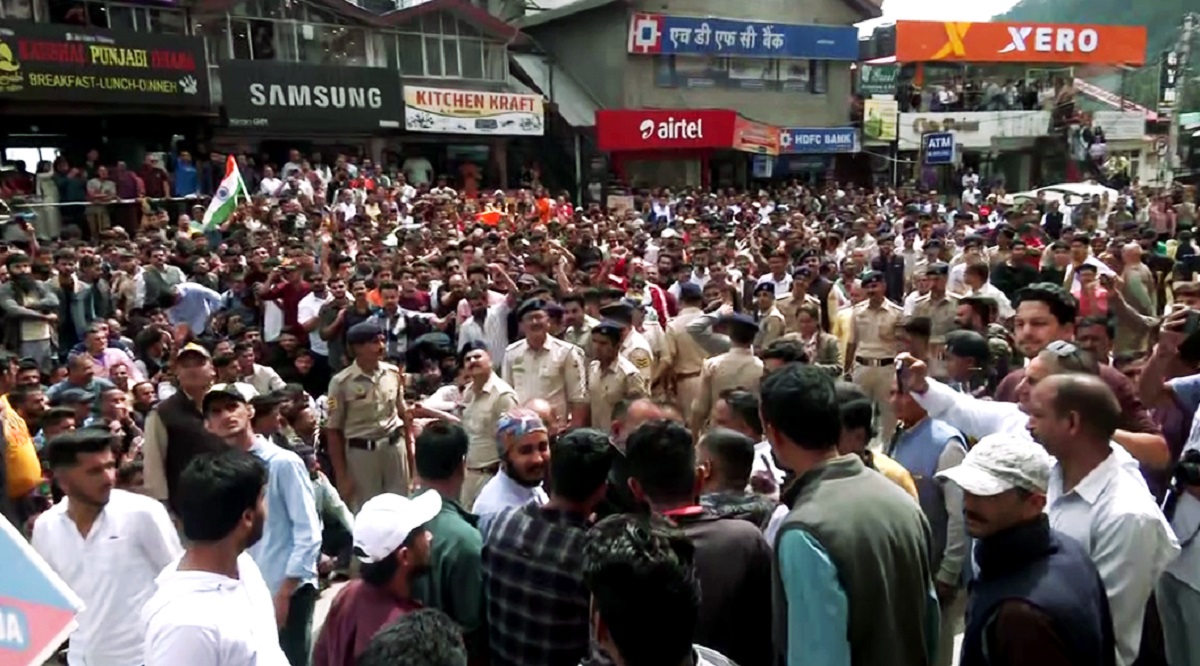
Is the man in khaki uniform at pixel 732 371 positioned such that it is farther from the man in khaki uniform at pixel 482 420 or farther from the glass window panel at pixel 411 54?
the glass window panel at pixel 411 54

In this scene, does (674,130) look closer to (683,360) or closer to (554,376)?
(683,360)

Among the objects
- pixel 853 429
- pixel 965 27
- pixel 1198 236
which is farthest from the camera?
pixel 965 27

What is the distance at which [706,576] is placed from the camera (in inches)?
113

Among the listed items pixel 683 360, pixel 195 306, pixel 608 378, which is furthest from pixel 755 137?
pixel 608 378

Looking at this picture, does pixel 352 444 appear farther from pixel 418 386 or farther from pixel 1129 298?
pixel 1129 298

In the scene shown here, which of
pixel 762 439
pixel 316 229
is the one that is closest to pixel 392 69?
pixel 316 229

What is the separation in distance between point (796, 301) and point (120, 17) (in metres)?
17.6

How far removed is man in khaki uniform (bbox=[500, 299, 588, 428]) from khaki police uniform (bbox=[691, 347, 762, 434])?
31.4 inches

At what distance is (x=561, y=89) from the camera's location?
31.1 metres

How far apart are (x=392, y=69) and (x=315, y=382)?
1723 cm

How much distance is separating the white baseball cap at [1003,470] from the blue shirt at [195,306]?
30.8 feet

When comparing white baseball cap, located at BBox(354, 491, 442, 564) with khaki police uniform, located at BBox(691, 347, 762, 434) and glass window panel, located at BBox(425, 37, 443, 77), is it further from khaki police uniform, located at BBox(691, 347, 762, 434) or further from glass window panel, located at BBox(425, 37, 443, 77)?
glass window panel, located at BBox(425, 37, 443, 77)

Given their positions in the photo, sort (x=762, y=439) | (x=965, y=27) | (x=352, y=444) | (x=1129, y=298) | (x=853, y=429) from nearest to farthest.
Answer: (x=853, y=429), (x=762, y=439), (x=352, y=444), (x=1129, y=298), (x=965, y=27)

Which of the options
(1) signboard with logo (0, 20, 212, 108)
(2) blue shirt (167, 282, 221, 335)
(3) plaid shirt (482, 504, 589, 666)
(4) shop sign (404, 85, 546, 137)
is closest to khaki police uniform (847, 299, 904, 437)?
(3) plaid shirt (482, 504, 589, 666)
